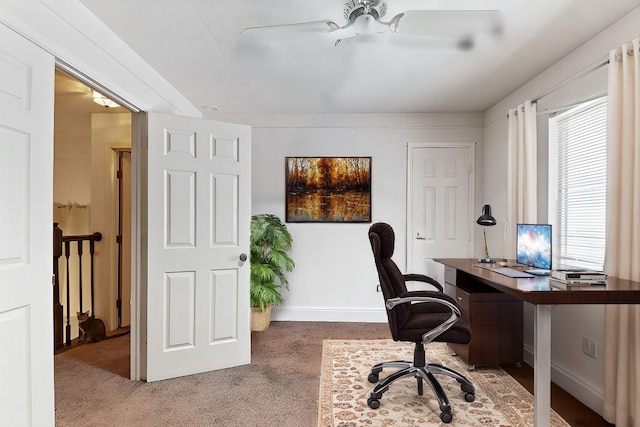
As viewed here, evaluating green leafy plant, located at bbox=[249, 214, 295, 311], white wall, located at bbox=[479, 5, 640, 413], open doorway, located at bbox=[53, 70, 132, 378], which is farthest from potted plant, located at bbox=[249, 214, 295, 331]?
white wall, located at bbox=[479, 5, 640, 413]

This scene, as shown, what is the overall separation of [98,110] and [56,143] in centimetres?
95

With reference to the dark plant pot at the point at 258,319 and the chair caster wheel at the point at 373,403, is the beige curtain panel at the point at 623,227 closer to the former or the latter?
the chair caster wheel at the point at 373,403

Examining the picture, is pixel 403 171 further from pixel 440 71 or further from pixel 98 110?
pixel 98 110

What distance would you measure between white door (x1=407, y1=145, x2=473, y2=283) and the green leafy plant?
1503 mm

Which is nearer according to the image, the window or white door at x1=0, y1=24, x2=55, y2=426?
white door at x1=0, y1=24, x2=55, y2=426

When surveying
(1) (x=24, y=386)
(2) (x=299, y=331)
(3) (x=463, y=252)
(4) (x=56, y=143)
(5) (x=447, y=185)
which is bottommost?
(2) (x=299, y=331)

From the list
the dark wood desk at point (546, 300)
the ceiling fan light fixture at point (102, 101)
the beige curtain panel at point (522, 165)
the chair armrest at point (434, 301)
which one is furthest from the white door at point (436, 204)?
the ceiling fan light fixture at point (102, 101)

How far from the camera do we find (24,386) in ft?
5.51

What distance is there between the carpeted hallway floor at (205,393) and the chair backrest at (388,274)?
80cm

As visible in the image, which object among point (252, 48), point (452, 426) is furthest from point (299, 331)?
point (252, 48)

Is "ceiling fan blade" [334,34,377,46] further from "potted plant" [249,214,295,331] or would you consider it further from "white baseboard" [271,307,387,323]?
"white baseboard" [271,307,387,323]

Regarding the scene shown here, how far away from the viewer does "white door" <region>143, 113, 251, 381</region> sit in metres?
2.72

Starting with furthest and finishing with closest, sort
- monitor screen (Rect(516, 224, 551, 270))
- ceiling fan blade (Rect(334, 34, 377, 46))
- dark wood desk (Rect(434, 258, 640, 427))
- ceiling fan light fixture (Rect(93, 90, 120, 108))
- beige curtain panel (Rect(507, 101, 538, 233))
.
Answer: ceiling fan light fixture (Rect(93, 90, 120, 108)), beige curtain panel (Rect(507, 101, 538, 233)), monitor screen (Rect(516, 224, 551, 270)), ceiling fan blade (Rect(334, 34, 377, 46)), dark wood desk (Rect(434, 258, 640, 427))

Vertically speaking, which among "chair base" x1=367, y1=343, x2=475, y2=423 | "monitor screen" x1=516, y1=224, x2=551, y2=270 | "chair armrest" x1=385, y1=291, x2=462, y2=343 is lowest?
"chair base" x1=367, y1=343, x2=475, y2=423
